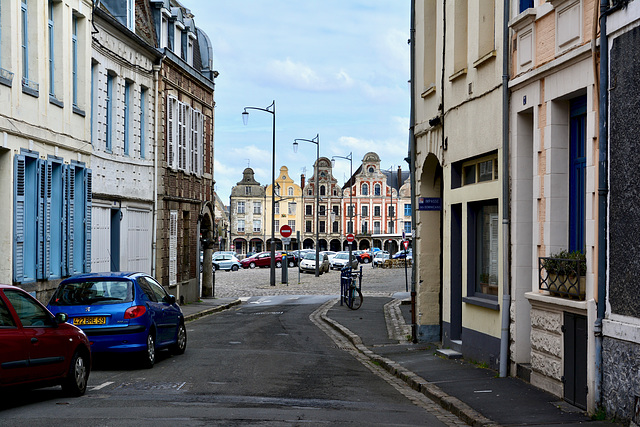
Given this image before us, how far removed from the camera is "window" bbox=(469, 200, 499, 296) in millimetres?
14688

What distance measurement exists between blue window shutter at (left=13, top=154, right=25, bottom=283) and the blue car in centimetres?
375

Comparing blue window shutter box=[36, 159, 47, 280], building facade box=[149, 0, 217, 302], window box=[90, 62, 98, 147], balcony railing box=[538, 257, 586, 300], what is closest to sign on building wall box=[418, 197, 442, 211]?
balcony railing box=[538, 257, 586, 300]

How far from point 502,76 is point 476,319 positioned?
4.00 m

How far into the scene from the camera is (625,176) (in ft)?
30.6

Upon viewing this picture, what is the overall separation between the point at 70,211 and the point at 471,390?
40.3 feet

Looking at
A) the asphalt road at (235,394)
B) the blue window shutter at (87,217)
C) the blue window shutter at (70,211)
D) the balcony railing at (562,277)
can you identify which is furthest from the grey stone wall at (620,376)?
the blue window shutter at (87,217)

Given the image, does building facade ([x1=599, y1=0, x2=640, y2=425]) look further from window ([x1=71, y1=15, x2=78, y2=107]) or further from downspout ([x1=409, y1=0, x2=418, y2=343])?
window ([x1=71, y1=15, x2=78, y2=107])

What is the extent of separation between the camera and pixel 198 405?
10586 mm

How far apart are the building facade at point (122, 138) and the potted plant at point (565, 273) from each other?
50.6 feet

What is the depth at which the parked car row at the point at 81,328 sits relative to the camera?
10109mm

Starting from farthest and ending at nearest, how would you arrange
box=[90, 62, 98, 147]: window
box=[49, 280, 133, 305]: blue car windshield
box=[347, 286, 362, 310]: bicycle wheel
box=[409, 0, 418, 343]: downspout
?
1. box=[347, 286, 362, 310]: bicycle wheel
2. box=[90, 62, 98, 147]: window
3. box=[409, 0, 418, 343]: downspout
4. box=[49, 280, 133, 305]: blue car windshield

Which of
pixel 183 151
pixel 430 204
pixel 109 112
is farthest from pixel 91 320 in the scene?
pixel 183 151

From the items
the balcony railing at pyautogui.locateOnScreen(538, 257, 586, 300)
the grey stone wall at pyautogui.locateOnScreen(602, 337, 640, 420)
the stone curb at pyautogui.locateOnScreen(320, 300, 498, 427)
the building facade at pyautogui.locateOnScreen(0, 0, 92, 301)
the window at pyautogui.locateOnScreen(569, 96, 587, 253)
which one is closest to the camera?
the grey stone wall at pyautogui.locateOnScreen(602, 337, 640, 420)

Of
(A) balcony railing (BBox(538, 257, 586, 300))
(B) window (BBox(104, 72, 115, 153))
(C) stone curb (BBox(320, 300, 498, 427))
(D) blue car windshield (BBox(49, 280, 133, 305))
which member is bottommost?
(C) stone curb (BBox(320, 300, 498, 427))
